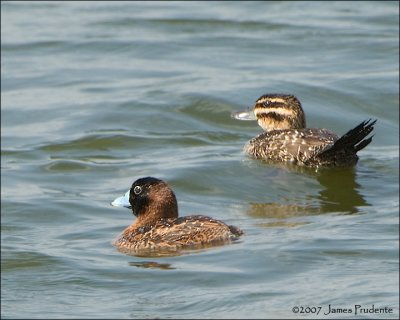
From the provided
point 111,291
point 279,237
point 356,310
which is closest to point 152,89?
point 279,237

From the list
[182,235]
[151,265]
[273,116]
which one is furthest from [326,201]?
[151,265]

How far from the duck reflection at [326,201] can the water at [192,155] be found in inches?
1.2

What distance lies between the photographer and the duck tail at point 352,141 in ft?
50.8

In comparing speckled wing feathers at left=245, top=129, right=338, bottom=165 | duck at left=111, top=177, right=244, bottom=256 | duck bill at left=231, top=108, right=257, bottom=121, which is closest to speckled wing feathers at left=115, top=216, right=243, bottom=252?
duck at left=111, top=177, right=244, bottom=256

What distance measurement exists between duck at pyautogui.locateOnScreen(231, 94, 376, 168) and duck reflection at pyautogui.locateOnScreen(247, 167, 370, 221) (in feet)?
0.34

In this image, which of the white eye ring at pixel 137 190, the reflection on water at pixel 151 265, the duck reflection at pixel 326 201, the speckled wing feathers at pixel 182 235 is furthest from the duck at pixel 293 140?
the reflection on water at pixel 151 265

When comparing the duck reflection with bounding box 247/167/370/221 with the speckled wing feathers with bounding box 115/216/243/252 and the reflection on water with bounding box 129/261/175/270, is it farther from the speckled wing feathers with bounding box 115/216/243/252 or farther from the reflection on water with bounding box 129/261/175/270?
the reflection on water with bounding box 129/261/175/270

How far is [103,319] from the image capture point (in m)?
11.1

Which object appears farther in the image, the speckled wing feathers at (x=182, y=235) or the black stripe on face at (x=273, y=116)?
the black stripe on face at (x=273, y=116)

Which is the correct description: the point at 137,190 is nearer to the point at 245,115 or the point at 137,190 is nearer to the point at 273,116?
the point at 273,116

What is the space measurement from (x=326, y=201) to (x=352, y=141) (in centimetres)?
80

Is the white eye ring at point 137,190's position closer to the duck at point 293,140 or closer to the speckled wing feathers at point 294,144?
the duck at point 293,140

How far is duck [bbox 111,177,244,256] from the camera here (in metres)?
12.7

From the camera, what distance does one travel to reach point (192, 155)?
17422 mm
